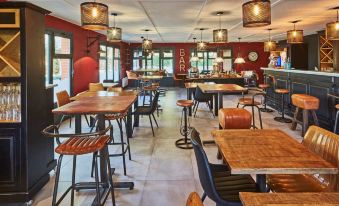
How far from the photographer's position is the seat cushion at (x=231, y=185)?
1.95 m

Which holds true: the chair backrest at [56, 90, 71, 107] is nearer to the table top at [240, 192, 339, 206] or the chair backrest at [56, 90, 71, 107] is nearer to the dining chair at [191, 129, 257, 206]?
the dining chair at [191, 129, 257, 206]

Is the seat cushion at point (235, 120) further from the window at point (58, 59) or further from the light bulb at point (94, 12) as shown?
the window at point (58, 59)

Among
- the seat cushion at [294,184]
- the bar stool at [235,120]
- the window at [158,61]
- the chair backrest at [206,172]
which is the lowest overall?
the seat cushion at [294,184]

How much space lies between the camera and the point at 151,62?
17.0m

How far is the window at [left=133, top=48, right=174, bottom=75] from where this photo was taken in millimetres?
16812

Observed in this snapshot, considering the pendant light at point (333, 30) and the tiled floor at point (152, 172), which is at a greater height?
the pendant light at point (333, 30)

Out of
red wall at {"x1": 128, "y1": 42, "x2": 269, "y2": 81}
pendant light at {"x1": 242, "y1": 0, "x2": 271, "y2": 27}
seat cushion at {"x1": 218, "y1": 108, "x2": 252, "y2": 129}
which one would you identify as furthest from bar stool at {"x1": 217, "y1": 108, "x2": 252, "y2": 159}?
red wall at {"x1": 128, "y1": 42, "x2": 269, "y2": 81}

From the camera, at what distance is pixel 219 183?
7.03 ft

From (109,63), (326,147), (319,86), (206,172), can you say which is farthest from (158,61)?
(206,172)

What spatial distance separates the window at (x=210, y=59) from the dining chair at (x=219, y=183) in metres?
14.9

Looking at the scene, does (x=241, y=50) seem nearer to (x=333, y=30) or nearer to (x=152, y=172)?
(x=333, y=30)

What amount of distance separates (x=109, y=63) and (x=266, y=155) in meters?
11.3

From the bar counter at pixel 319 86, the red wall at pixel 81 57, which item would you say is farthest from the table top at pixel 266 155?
the red wall at pixel 81 57

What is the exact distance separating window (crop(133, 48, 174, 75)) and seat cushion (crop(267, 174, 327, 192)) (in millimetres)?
14862
